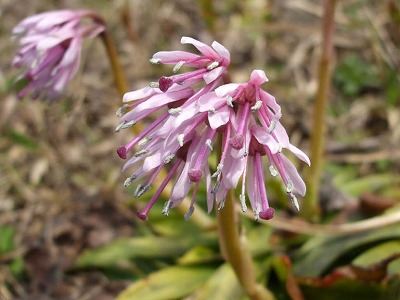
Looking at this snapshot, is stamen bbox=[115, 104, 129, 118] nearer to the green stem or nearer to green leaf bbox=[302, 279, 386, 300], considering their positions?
the green stem

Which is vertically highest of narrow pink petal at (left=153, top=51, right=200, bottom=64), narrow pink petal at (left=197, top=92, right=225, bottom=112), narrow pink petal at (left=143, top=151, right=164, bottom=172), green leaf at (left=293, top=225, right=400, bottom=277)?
narrow pink petal at (left=153, top=51, right=200, bottom=64)

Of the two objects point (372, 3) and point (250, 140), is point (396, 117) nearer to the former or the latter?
point (372, 3)

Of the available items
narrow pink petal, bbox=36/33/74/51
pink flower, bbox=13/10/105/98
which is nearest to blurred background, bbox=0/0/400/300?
pink flower, bbox=13/10/105/98

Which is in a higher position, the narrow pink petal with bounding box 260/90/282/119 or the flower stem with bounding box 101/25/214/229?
the narrow pink petal with bounding box 260/90/282/119

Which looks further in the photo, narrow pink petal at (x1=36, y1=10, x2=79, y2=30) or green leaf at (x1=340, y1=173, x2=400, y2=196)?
green leaf at (x1=340, y1=173, x2=400, y2=196)

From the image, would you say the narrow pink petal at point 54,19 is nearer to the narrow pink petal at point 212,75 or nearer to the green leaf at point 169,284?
the narrow pink petal at point 212,75

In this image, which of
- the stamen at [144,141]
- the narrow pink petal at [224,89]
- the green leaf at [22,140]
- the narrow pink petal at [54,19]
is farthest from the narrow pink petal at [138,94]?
the green leaf at [22,140]
